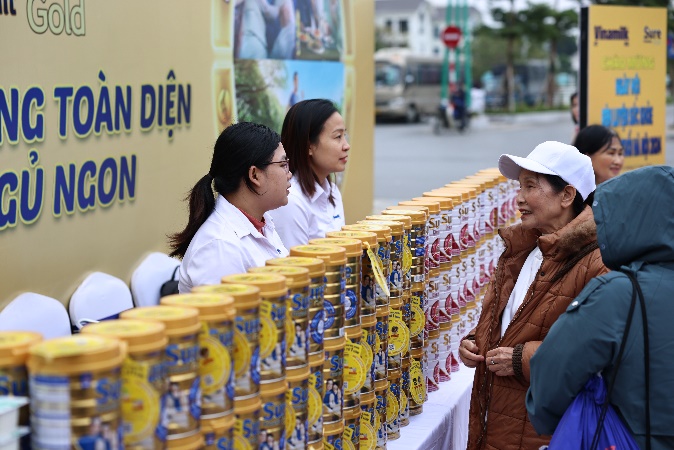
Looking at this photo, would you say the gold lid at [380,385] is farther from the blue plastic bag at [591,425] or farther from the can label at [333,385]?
the blue plastic bag at [591,425]

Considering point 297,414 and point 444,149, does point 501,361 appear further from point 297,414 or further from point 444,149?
point 444,149

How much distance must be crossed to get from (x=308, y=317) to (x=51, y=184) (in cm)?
296

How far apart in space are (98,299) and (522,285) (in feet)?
9.15

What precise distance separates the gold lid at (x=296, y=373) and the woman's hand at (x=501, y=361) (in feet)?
3.59

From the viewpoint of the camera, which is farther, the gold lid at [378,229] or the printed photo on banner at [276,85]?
the printed photo on banner at [276,85]

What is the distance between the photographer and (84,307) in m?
5.03

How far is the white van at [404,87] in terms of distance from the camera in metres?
39.1

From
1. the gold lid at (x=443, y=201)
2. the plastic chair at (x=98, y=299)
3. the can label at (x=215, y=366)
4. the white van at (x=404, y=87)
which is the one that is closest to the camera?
the can label at (x=215, y=366)

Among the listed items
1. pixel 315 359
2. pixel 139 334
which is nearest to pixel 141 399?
pixel 139 334

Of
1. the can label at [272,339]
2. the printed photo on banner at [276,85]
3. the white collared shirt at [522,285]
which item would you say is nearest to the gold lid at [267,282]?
the can label at [272,339]

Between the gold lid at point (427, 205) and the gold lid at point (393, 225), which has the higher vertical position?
the gold lid at point (427, 205)

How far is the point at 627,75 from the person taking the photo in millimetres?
9055

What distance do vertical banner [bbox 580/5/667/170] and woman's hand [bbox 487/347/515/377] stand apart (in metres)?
5.88

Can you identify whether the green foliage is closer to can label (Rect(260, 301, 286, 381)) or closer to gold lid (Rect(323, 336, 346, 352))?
gold lid (Rect(323, 336, 346, 352))
